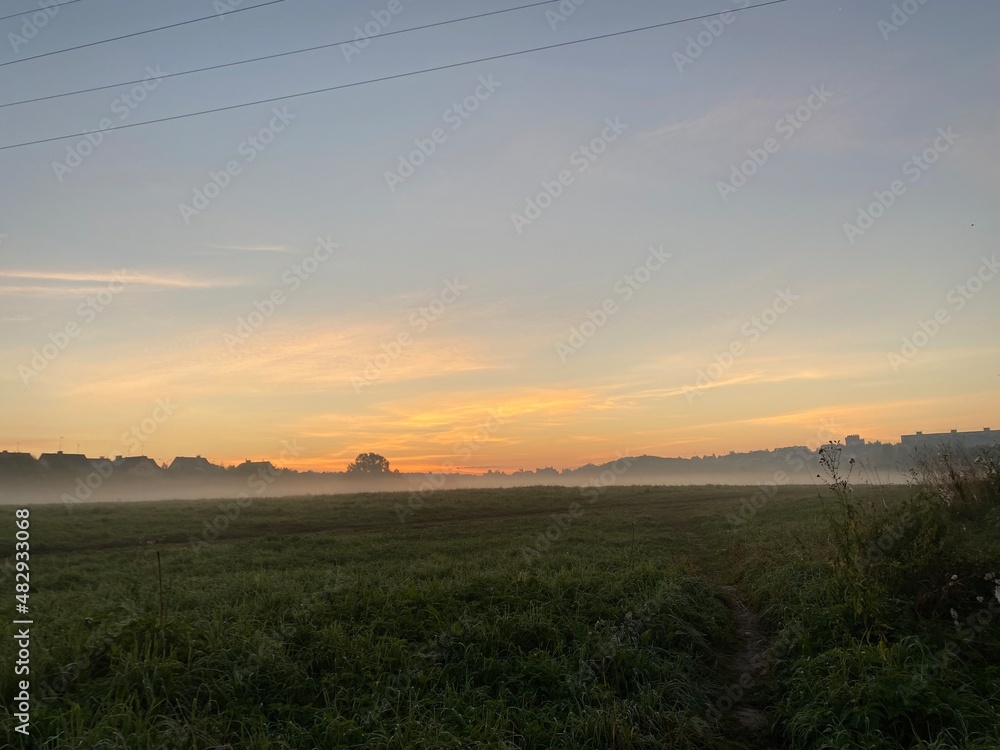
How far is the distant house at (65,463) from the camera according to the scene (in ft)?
371

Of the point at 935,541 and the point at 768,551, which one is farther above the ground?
the point at 935,541


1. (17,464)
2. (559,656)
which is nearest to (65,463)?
(17,464)

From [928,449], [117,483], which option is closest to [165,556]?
[928,449]

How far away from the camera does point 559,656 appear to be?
337 inches

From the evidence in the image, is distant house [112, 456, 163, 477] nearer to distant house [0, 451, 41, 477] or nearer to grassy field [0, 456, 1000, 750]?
distant house [0, 451, 41, 477]

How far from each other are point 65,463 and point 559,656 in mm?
135379

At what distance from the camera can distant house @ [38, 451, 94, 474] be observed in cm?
11300

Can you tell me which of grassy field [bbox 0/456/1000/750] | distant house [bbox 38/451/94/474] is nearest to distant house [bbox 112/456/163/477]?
distant house [bbox 38/451/94/474]

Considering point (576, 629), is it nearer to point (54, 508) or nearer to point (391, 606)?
point (391, 606)

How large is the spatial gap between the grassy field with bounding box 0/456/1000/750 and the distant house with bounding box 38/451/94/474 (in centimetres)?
12027

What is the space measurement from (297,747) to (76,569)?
15.5 metres

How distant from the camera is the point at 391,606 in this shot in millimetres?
10000

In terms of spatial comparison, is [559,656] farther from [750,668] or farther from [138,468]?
[138,468]

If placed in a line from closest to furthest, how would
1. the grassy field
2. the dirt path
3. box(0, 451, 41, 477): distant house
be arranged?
Result: the grassy field < the dirt path < box(0, 451, 41, 477): distant house
